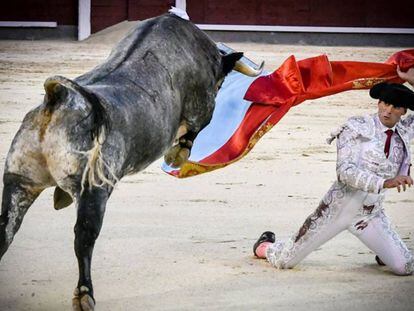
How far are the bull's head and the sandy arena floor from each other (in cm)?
36

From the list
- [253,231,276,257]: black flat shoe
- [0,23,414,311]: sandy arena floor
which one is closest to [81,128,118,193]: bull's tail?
[0,23,414,311]: sandy arena floor

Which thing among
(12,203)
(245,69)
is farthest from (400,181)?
(12,203)

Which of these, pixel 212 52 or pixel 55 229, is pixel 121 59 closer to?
pixel 212 52

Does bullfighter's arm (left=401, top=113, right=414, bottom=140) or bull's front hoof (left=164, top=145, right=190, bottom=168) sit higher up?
bullfighter's arm (left=401, top=113, right=414, bottom=140)

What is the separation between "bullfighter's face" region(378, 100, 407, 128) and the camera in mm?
4035

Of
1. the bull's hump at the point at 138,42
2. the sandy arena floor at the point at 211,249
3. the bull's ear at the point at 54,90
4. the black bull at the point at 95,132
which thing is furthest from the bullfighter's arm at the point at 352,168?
the bull's ear at the point at 54,90

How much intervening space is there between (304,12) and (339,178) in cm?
1083

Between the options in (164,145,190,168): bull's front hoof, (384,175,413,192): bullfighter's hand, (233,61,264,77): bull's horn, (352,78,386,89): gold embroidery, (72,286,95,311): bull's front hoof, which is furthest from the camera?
(233,61,264,77): bull's horn

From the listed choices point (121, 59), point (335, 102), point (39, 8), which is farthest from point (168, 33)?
point (39, 8)

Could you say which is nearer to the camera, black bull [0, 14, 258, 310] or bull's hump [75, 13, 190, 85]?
black bull [0, 14, 258, 310]

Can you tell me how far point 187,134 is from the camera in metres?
4.43

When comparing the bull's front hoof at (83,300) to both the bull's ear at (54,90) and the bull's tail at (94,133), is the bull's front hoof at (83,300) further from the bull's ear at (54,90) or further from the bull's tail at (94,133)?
the bull's ear at (54,90)

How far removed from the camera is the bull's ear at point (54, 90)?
3.41 metres

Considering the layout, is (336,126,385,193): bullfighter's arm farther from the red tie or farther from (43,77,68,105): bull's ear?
(43,77,68,105): bull's ear
